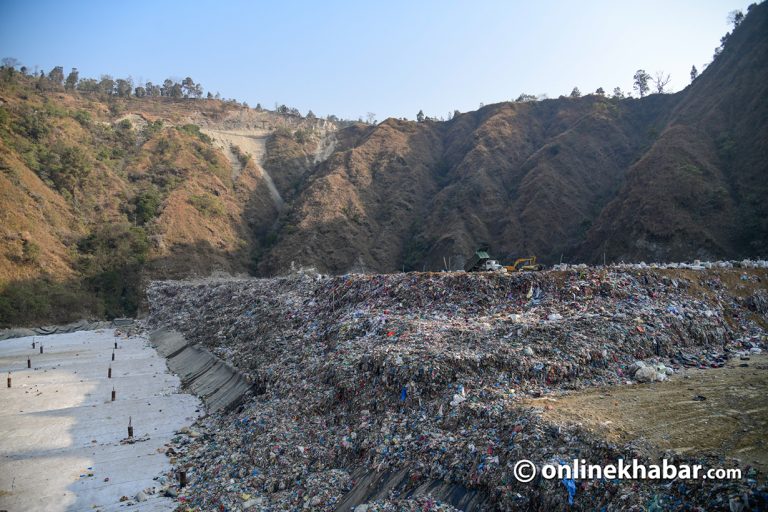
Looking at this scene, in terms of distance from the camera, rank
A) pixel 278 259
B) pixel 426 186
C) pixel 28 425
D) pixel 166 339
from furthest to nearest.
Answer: pixel 426 186, pixel 278 259, pixel 166 339, pixel 28 425

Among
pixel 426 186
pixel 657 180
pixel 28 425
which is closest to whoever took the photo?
pixel 28 425

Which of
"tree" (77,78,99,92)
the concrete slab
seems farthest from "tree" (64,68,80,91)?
the concrete slab

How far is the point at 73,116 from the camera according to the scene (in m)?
38.6

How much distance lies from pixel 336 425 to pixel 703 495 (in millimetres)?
5725

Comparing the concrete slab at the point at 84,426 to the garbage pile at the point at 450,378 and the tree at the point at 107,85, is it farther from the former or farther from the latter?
the tree at the point at 107,85

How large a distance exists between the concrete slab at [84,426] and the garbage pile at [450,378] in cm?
97

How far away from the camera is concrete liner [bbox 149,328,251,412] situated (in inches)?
467

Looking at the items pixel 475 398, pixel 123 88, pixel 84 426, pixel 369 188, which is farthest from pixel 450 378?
pixel 123 88

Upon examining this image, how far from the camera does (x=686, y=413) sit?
6.66m

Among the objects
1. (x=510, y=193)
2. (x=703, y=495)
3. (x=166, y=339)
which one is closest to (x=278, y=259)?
(x=166, y=339)

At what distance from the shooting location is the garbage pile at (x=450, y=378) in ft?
19.8

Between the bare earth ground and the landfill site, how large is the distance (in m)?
0.03

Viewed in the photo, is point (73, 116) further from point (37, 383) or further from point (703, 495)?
point (703, 495)

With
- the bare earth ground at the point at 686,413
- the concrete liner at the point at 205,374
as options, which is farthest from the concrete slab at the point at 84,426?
the bare earth ground at the point at 686,413
